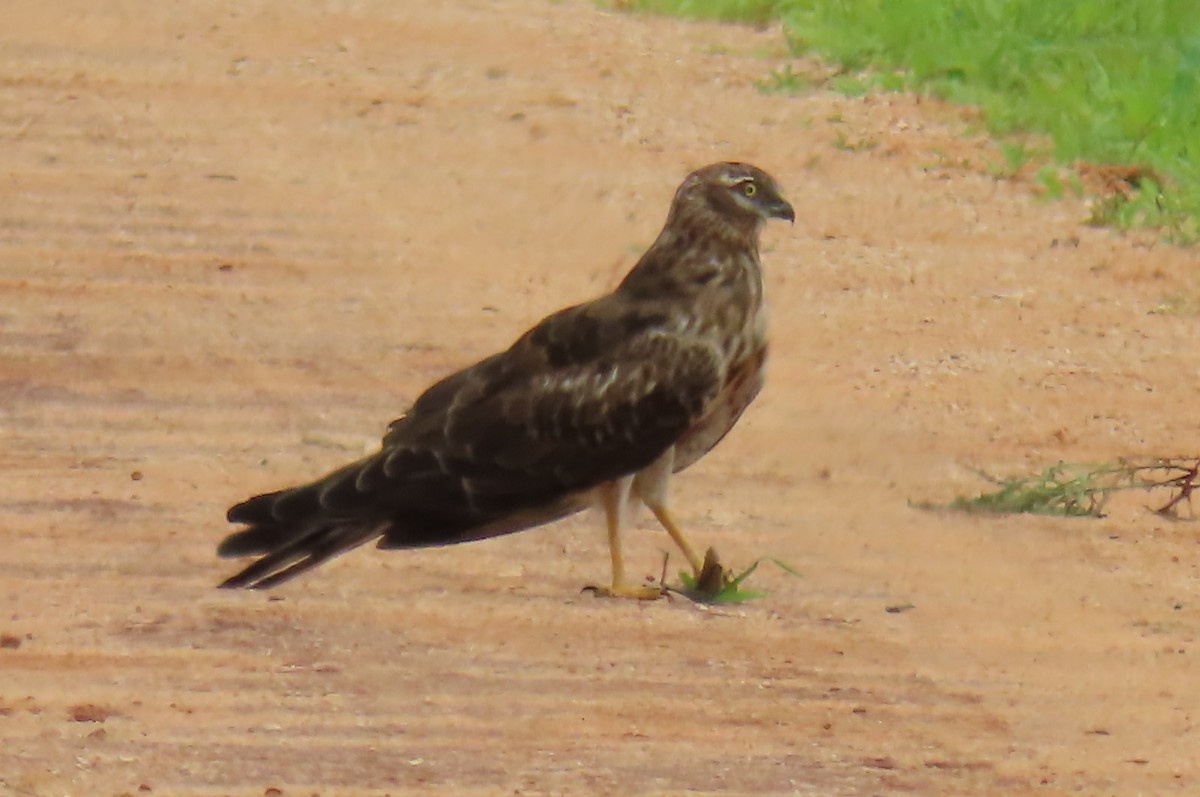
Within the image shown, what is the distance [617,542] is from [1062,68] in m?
7.71

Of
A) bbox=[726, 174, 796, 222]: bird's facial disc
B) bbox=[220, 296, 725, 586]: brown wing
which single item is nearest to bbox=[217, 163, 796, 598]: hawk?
bbox=[220, 296, 725, 586]: brown wing

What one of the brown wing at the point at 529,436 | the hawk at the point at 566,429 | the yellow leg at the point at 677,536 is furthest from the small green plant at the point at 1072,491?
the brown wing at the point at 529,436

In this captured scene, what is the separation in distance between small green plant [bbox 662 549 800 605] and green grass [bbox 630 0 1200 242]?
5398 millimetres

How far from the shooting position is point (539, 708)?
618 cm

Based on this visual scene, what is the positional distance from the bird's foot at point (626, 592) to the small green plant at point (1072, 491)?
1442mm

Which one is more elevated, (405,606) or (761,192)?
(761,192)

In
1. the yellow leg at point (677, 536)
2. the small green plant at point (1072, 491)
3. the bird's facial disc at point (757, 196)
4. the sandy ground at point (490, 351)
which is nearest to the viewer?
the sandy ground at point (490, 351)

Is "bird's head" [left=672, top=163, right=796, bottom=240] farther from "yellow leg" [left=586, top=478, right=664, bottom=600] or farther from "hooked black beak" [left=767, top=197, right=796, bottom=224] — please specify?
"yellow leg" [left=586, top=478, right=664, bottom=600]

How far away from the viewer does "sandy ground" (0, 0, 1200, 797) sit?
607cm

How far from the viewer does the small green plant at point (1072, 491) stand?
27.5 feet

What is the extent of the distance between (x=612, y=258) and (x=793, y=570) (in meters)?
4.30

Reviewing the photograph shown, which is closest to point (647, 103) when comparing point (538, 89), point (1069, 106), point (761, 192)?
point (538, 89)

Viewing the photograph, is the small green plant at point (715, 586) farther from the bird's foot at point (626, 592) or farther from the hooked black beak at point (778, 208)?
the hooked black beak at point (778, 208)

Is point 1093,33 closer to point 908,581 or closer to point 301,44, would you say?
point 301,44
